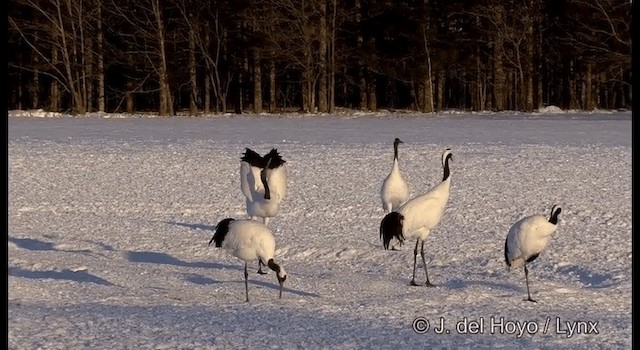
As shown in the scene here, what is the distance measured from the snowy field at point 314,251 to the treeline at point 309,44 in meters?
23.1

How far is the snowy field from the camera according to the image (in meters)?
9.06

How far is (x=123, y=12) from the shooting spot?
51250 mm

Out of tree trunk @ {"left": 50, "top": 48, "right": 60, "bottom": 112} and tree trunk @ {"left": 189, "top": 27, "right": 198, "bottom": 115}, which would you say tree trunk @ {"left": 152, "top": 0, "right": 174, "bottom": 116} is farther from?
tree trunk @ {"left": 50, "top": 48, "right": 60, "bottom": 112}

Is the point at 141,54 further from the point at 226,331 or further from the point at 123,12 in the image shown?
the point at 226,331

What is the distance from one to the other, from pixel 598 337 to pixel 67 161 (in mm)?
14421

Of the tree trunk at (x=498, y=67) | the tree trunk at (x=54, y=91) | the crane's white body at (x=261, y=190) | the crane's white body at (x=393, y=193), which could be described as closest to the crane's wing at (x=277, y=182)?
the crane's white body at (x=261, y=190)

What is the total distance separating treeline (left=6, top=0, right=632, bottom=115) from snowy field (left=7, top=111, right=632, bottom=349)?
2308cm

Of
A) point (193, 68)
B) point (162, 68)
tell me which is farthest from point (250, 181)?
point (193, 68)

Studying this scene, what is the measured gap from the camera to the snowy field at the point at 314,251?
906cm

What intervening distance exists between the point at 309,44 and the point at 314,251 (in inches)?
1402

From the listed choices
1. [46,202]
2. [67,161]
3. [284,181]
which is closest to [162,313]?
[284,181]

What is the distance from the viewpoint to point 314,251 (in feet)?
44.8

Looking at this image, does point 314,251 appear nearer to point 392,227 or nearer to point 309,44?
point 392,227

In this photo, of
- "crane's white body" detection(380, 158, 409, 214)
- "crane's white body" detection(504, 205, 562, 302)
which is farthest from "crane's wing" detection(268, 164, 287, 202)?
"crane's white body" detection(504, 205, 562, 302)
